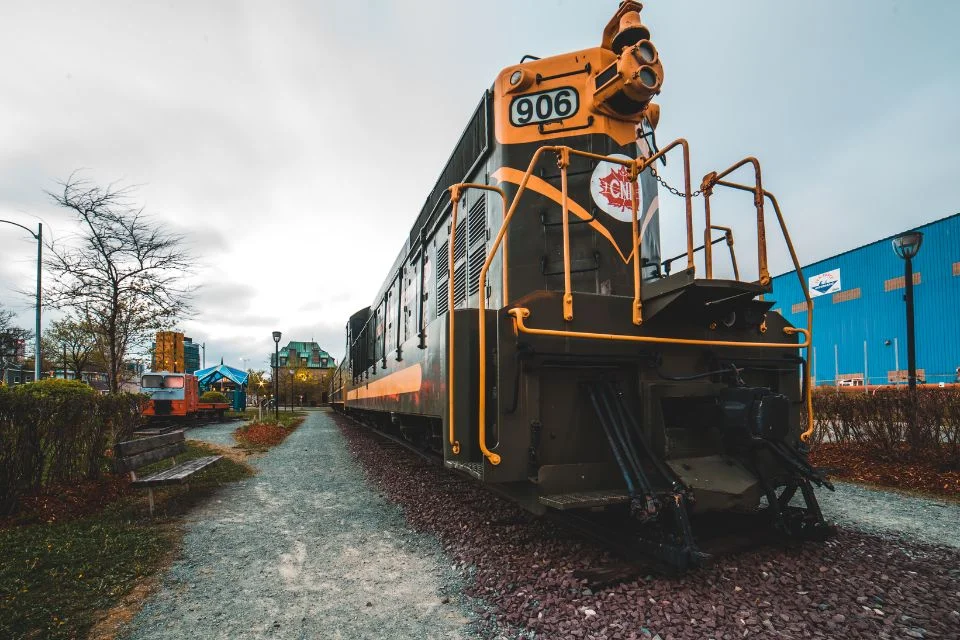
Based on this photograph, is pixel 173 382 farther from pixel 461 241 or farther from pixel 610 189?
pixel 610 189

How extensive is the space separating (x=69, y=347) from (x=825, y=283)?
4372 cm

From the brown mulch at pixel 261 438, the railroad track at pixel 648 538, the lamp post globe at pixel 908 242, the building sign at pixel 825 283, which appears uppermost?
the building sign at pixel 825 283

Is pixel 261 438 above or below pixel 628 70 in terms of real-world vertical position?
below

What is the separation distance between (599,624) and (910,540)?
2.81 m

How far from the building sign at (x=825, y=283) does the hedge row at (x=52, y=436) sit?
123 feet

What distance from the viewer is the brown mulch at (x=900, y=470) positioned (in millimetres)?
5375

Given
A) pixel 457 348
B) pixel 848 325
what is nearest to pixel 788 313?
pixel 848 325

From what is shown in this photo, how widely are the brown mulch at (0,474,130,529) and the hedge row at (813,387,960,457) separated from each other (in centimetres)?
887

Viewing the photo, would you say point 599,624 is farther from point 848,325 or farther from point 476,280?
point 848,325

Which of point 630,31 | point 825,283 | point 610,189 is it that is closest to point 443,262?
point 610,189

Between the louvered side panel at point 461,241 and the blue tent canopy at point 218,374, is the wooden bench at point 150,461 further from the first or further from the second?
the blue tent canopy at point 218,374

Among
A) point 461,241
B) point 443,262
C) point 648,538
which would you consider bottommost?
point 648,538

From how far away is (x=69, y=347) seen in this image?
24.5m

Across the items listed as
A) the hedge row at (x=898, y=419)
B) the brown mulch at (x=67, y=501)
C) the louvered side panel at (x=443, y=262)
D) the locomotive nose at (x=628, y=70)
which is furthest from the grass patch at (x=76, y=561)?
the hedge row at (x=898, y=419)
